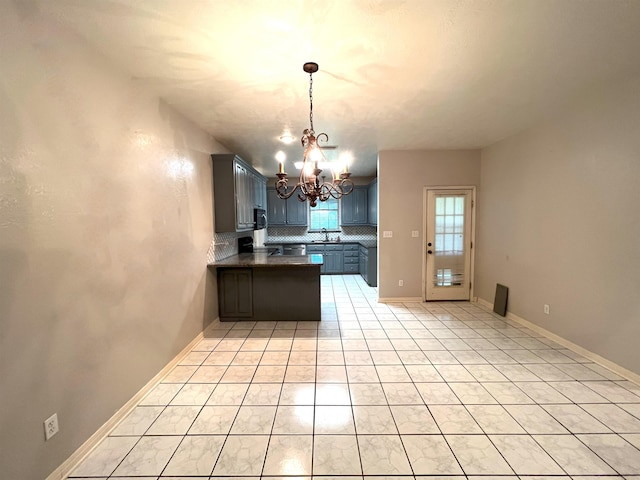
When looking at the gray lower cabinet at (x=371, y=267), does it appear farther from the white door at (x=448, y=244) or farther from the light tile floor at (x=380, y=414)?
the light tile floor at (x=380, y=414)

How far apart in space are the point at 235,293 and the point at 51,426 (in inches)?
92.8

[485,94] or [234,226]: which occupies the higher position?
[485,94]

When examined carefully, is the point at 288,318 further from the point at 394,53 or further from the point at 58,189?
the point at 394,53

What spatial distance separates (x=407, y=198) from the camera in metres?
4.55

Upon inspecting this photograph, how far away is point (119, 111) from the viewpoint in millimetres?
1989

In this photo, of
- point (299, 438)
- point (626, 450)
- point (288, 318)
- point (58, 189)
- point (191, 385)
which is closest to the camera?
point (58, 189)

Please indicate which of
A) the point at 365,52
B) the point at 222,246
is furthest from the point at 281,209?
the point at 365,52

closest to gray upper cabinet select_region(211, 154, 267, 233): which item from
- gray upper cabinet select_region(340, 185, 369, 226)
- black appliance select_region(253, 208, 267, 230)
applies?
black appliance select_region(253, 208, 267, 230)

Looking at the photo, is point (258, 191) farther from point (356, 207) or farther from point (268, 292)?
point (356, 207)

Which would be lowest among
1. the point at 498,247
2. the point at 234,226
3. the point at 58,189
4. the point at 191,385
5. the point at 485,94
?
the point at 191,385

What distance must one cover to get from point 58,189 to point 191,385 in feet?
5.91

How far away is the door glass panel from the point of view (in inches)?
180

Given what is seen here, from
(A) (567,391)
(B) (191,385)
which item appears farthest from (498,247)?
(B) (191,385)

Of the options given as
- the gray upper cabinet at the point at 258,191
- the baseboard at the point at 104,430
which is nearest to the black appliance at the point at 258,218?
the gray upper cabinet at the point at 258,191
